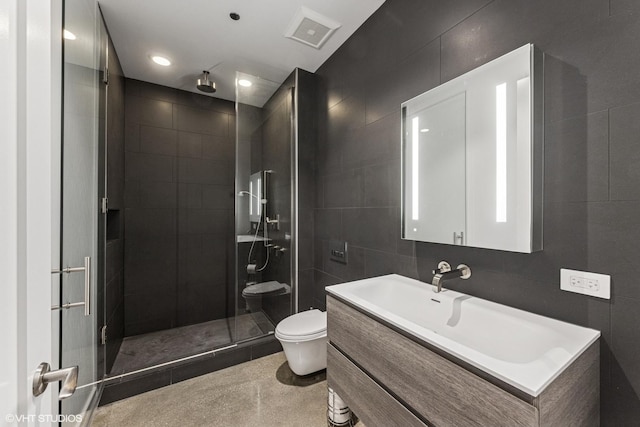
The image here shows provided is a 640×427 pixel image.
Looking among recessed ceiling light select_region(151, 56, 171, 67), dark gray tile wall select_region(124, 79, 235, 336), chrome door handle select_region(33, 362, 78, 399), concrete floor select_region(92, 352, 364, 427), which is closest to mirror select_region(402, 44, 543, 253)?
concrete floor select_region(92, 352, 364, 427)

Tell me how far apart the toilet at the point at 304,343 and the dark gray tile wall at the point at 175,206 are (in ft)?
5.05

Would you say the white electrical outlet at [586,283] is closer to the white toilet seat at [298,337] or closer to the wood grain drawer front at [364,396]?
the wood grain drawer front at [364,396]

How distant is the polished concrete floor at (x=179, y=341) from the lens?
229 centimetres

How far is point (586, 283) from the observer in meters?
1.00

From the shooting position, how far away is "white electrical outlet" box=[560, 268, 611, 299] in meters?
0.96

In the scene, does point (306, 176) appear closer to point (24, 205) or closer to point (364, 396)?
point (364, 396)

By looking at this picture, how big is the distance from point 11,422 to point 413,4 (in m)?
2.32

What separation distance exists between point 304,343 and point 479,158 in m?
1.60

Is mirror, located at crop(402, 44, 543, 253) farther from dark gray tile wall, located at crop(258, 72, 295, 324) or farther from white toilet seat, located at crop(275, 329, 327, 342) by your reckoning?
dark gray tile wall, located at crop(258, 72, 295, 324)

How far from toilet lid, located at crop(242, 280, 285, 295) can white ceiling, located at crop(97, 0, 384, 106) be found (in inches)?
69.1

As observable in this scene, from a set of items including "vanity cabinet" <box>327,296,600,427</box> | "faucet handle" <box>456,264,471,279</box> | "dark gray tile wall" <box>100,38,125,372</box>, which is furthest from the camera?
"dark gray tile wall" <box>100,38,125,372</box>

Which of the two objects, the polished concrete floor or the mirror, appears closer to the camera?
the mirror

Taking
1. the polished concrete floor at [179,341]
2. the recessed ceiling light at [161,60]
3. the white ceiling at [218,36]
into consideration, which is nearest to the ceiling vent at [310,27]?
the white ceiling at [218,36]

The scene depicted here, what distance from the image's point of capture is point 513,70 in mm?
1156
